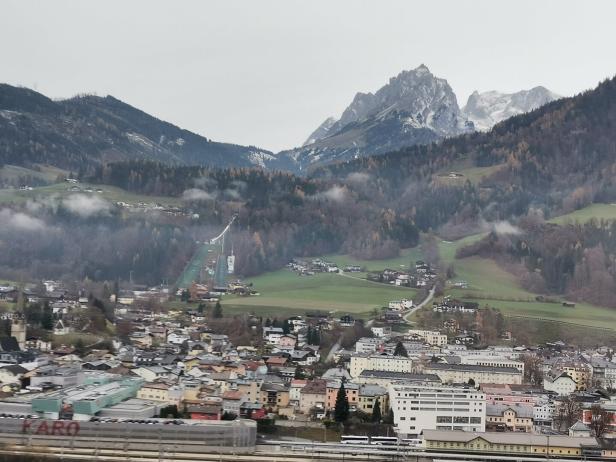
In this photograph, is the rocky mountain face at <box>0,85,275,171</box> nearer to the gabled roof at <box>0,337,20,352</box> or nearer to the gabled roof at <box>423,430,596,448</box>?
the gabled roof at <box>0,337,20,352</box>

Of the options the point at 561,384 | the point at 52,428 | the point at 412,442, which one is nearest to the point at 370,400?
the point at 412,442

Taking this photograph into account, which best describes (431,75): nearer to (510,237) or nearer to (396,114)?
(396,114)

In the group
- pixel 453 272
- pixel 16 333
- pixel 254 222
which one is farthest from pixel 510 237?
pixel 16 333

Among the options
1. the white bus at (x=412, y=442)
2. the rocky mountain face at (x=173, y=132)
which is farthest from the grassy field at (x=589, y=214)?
the rocky mountain face at (x=173, y=132)

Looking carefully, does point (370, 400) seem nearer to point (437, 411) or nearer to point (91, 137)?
point (437, 411)

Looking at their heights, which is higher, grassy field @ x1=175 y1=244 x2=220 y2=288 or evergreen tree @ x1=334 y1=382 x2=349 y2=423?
grassy field @ x1=175 y1=244 x2=220 y2=288

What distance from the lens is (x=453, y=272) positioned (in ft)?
222

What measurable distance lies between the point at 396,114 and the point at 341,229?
293ft

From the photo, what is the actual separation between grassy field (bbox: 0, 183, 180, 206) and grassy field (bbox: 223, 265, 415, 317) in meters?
21.0

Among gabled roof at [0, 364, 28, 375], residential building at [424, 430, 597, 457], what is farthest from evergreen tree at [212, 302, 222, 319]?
residential building at [424, 430, 597, 457]

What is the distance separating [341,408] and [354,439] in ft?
7.66

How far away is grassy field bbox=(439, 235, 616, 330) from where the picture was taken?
55747mm

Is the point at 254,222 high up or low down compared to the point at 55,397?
up

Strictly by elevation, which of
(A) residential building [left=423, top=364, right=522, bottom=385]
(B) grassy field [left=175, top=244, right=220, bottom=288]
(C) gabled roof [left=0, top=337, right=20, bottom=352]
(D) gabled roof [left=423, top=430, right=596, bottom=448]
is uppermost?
(B) grassy field [left=175, top=244, right=220, bottom=288]
